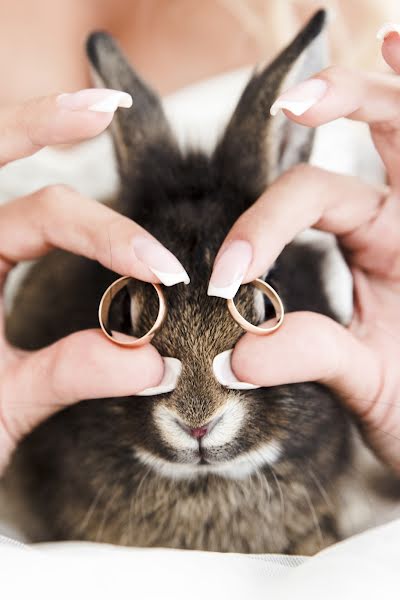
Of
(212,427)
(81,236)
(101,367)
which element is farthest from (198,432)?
(81,236)

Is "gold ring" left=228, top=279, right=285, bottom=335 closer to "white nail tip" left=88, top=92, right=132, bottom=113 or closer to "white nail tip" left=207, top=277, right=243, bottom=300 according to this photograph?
"white nail tip" left=207, top=277, right=243, bottom=300

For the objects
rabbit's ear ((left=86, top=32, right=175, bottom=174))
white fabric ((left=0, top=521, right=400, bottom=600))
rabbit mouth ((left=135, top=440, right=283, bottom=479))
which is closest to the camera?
white fabric ((left=0, top=521, right=400, bottom=600))

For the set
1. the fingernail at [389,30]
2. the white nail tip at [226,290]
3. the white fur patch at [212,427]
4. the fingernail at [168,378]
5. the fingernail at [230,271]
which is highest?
the fingernail at [389,30]

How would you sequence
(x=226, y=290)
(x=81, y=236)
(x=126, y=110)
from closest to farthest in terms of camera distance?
(x=226, y=290)
(x=81, y=236)
(x=126, y=110)

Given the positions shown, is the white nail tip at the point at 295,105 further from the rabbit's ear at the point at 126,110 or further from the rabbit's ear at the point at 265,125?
the rabbit's ear at the point at 126,110

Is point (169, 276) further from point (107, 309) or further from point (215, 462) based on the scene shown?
point (215, 462)

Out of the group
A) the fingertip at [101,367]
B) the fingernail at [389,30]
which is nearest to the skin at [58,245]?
the fingertip at [101,367]

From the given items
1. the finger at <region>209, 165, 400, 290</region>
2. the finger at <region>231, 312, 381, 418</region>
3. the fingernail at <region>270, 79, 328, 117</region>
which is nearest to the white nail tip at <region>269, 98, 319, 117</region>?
the fingernail at <region>270, 79, 328, 117</region>
